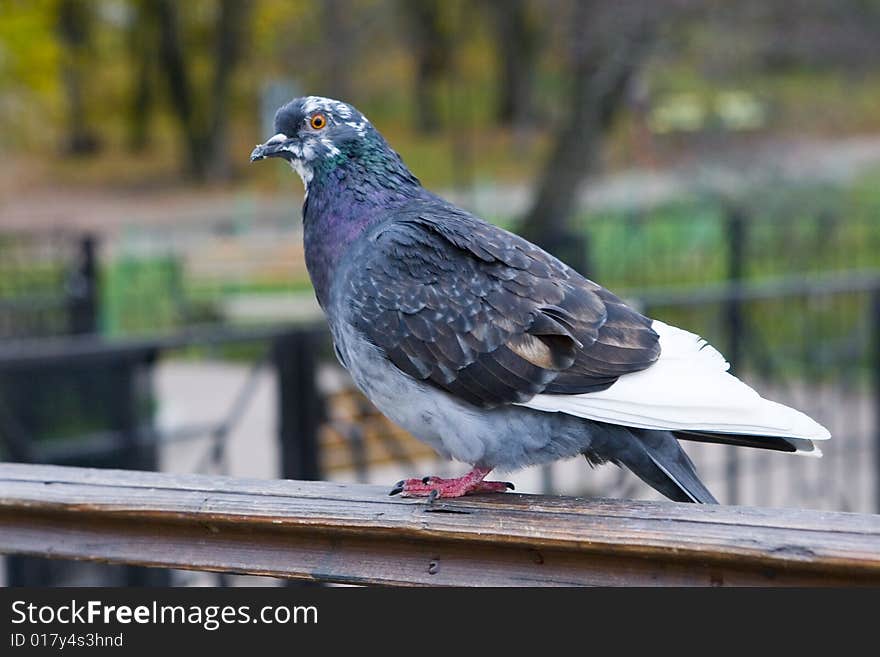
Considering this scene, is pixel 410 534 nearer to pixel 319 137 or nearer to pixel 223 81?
pixel 319 137

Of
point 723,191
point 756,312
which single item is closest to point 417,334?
point 756,312

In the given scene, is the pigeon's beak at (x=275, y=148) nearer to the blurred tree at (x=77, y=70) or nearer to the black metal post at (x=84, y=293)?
the black metal post at (x=84, y=293)

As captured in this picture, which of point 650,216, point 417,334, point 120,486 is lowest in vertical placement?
point 120,486

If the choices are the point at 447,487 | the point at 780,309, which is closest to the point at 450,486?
the point at 447,487

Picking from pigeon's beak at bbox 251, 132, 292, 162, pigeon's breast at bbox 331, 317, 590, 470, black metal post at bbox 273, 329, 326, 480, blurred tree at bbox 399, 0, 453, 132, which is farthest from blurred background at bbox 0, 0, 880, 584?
pigeon's breast at bbox 331, 317, 590, 470

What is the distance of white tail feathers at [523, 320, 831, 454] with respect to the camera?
211 cm

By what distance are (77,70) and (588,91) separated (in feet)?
69.8

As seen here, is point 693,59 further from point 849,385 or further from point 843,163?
point 843,163

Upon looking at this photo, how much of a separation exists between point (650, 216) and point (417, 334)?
40.4ft

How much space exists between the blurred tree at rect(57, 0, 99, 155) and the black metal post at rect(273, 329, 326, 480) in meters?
19.1

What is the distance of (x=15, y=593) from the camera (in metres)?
2.09

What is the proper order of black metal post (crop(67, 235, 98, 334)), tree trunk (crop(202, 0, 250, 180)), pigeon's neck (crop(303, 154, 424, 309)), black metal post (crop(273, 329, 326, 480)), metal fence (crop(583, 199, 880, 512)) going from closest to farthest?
pigeon's neck (crop(303, 154, 424, 309)) → black metal post (crop(273, 329, 326, 480)) → metal fence (crop(583, 199, 880, 512)) → black metal post (crop(67, 235, 98, 334)) → tree trunk (crop(202, 0, 250, 180))

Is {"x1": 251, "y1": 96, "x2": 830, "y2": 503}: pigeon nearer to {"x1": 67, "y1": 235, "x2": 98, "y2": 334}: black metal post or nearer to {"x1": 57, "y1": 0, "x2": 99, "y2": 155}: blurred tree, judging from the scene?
{"x1": 67, "y1": 235, "x2": 98, "y2": 334}: black metal post

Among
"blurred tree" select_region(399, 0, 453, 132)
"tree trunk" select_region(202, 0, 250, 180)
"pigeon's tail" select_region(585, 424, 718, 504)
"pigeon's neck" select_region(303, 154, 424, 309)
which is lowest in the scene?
"pigeon's tail" select_region(585, 424, 718, 504)
